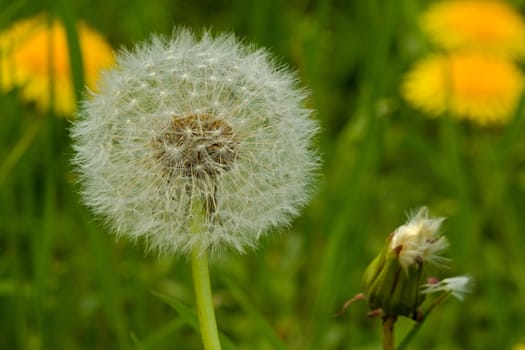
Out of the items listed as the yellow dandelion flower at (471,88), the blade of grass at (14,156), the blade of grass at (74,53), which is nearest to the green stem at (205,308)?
the blade of grass at (74,53)

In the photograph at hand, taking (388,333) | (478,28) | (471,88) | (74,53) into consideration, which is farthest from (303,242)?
(388,333)

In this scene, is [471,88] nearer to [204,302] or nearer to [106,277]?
[106,277]

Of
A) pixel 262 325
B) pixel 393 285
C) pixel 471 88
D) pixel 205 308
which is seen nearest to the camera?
pixel 205 308

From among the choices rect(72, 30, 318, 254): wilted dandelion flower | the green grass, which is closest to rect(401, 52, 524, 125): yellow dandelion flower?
the green grass

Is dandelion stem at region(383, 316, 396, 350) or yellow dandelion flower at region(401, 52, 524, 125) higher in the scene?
yellow dandelion flower at region(401, 52, 524, 125)

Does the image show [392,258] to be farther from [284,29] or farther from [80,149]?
[284,29]

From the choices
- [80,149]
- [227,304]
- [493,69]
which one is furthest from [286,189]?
[493,69]

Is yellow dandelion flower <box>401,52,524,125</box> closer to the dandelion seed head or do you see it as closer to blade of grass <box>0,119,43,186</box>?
blade of grass <box>0,119,43,186</box>

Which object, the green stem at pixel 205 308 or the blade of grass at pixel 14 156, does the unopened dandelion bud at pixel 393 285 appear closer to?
the green stem at pixel 205 308
